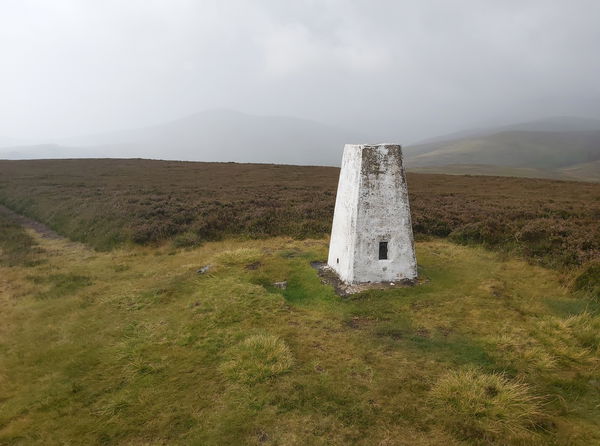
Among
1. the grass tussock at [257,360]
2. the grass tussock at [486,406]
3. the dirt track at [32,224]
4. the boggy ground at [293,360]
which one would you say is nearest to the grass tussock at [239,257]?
the boggy ground at [293,360]

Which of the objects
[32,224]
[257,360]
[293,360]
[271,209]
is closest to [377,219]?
[293,360]

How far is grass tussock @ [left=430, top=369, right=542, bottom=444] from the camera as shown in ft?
23.8

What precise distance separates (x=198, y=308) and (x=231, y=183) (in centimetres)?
3054

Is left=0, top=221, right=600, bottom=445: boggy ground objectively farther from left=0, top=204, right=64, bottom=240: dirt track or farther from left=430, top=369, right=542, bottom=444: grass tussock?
left=0, top=204, right=64, bottom=240: dirt track

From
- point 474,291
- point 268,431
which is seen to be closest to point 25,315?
point 268,431

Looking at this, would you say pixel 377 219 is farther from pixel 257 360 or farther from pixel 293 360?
pixel 257 360

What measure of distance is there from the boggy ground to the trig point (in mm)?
1077

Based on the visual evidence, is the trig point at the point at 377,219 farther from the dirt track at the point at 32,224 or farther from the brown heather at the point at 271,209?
the dirt track at the point at 32,224

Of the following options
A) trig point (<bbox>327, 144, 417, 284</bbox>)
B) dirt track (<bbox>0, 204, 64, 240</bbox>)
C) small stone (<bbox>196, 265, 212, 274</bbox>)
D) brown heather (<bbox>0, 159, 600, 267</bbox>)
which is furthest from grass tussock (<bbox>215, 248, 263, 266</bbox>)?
dirt track (<bbox>0, 204, 64, 240</bbox>)

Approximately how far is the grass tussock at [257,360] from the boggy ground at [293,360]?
4 cm

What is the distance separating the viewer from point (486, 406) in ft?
25.6

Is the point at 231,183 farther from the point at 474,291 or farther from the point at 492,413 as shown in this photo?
the point at 492,413

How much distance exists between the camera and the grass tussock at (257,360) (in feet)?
29.2

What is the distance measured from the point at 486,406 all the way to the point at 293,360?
15.1 ft
